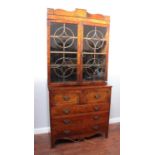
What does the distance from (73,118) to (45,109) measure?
1.96 ft

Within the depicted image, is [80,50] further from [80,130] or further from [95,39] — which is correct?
[80,130]

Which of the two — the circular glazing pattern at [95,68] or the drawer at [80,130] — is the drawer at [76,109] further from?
the circular glazing pattern at [95,68]

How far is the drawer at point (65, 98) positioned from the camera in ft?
6.89

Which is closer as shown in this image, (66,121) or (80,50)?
(66,121)

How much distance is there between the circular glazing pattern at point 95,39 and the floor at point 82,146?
1488mm

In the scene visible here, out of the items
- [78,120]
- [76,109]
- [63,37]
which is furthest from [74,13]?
[78,120]

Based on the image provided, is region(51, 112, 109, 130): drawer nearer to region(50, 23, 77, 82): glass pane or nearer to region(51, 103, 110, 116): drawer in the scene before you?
region(51, 103, 110, 116): drawer

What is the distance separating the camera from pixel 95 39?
2.43 meters

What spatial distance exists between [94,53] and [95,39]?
0.22 metres

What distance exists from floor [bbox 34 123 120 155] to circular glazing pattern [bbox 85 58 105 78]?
3.38 ft

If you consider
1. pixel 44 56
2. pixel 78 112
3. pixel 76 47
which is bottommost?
pixel 78 112
